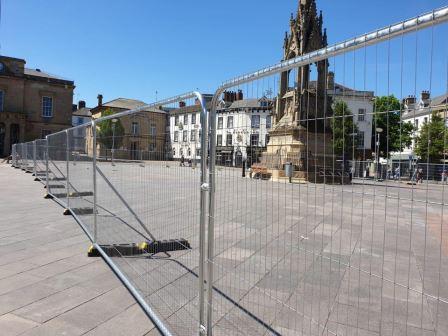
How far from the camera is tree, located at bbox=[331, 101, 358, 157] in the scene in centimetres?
209

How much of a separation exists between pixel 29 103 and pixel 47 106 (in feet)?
8.90

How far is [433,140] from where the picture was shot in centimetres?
183

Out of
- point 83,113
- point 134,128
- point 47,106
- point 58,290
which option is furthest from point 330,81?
point 83,113

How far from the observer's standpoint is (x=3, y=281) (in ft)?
15.9

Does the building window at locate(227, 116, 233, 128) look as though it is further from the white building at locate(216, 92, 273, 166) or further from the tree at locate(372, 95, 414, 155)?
the tree at locate(372, 95, 414, 155)

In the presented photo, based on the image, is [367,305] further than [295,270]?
No

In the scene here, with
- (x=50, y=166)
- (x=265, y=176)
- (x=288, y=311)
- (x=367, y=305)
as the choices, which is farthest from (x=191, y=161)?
(x=50, y=166)

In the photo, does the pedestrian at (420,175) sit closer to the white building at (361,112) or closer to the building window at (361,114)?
the white building at (361,112)

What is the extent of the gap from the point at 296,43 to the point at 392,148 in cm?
2264

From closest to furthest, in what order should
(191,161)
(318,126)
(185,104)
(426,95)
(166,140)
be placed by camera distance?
(426,95)
(318,126)
(191,161)
(185,104)
(166,140)

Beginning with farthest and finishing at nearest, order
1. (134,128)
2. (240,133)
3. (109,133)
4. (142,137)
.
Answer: (109,133)
(134,128)
(142,137)
(240,133)

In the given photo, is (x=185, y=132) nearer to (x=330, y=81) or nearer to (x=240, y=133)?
(x=240, y=133)

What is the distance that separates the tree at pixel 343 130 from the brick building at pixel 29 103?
2398 inches

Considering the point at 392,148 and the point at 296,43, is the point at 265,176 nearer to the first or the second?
the point at 392,148
